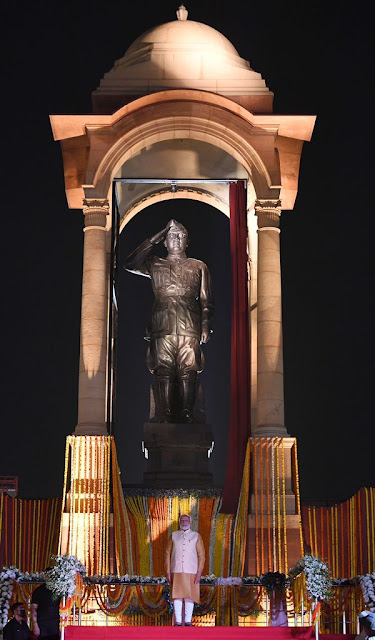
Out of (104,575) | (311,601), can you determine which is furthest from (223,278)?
(311,601)

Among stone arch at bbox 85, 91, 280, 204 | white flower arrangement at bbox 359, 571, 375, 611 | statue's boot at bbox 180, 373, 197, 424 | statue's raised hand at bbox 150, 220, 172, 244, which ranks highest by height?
stone arch at bbox 85, 91, 280, 204

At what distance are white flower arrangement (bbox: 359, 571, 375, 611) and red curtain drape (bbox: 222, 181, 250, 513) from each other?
202 inches

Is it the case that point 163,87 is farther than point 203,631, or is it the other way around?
point 163,87

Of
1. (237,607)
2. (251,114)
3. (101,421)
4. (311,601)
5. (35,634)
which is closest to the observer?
(35,634)

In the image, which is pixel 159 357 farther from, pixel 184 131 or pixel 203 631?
pixel 203 631

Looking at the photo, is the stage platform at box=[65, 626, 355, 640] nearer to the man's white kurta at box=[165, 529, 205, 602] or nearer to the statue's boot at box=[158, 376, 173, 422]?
the man's white kurta at box=[165, 529, 205, 602]

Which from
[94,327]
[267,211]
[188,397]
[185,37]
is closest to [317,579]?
[94,327]

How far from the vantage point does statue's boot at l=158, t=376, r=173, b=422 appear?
26766 millimetres

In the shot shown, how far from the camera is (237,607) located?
22031 millimetres

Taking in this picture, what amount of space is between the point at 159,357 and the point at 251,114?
5.80 m

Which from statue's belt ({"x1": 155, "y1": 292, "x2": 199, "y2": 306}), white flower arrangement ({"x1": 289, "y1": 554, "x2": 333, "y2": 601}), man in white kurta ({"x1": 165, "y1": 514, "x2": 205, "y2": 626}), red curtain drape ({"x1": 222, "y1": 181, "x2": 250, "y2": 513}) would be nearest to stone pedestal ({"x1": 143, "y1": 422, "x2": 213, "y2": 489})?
red curtain drape ({"x1": 222, "y1": 181, "x2": 250, "y2": 513})

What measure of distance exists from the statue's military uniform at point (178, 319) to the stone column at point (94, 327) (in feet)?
7.54

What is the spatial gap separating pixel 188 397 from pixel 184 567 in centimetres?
645

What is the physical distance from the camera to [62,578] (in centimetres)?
1928
